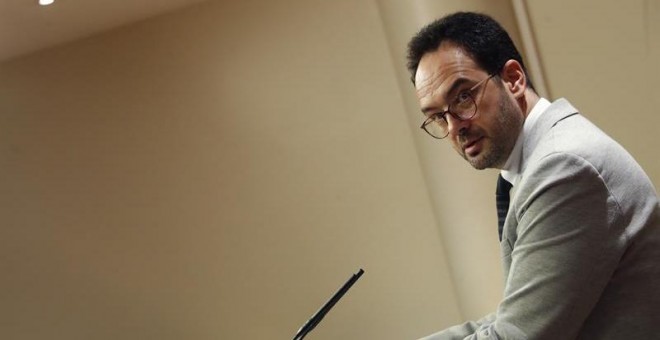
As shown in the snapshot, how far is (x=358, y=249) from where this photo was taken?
430cm

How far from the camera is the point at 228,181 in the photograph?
14.0 ft

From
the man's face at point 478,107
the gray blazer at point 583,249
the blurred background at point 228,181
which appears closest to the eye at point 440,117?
the man's face at point 478,107

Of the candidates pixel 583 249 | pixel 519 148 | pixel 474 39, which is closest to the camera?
pixel 583 249

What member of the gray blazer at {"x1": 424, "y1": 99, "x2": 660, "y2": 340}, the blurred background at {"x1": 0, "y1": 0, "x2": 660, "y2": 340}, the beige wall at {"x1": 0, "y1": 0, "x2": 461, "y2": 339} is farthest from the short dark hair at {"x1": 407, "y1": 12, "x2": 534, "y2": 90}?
the beige wall at {"x1": 0, "y1": 0, "x2": 461, "y2": 339}

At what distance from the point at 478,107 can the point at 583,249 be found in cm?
39

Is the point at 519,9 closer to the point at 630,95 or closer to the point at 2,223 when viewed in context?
the point at 630,95

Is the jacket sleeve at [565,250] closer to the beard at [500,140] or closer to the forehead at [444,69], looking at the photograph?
the beard at [500,140]

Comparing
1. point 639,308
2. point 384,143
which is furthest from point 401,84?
point 639,308

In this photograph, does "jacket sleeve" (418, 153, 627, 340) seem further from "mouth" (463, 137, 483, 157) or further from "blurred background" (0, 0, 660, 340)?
"blurred background" (0, 0, 660, 340)

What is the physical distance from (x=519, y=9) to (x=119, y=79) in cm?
184

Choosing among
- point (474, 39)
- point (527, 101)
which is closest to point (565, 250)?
point (527, 101)

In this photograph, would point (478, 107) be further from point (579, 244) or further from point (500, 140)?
point (579, 244)

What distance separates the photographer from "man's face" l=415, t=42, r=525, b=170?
1.76 metres

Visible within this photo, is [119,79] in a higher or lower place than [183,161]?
higher
